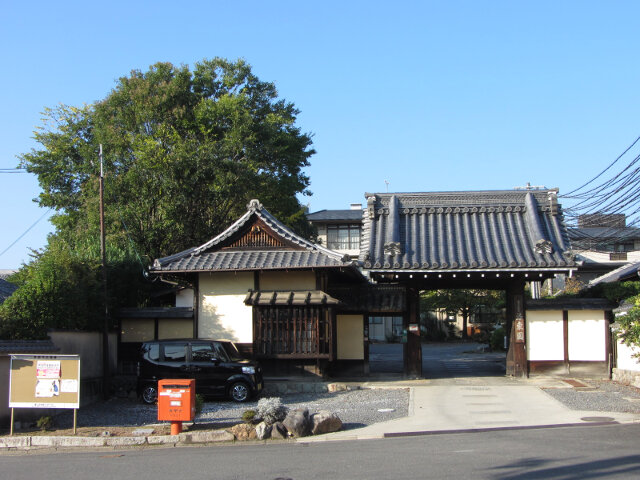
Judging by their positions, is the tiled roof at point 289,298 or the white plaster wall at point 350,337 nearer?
the tiled roof at point 289,298

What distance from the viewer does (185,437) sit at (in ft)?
40.1

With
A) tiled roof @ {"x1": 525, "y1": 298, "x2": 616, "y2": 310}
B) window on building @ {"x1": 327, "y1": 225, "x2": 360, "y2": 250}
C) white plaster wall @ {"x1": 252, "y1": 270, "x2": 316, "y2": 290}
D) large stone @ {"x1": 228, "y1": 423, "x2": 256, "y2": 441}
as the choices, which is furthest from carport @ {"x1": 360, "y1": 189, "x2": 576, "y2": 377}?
window on building @ {"x1": 327, "y1": 225, "x2": 360, "y2": 250}

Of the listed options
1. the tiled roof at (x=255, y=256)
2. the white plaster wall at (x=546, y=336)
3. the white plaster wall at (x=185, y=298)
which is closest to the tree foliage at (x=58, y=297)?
the tiled roof at (x=255, y=256)

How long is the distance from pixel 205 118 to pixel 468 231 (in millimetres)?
15272

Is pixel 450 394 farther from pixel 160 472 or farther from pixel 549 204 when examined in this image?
pixel 160 472

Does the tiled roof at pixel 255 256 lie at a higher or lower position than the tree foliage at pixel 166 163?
lower

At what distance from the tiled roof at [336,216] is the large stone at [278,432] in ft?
126

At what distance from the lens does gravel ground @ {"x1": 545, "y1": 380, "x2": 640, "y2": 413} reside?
14.8 m

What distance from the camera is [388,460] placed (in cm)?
981

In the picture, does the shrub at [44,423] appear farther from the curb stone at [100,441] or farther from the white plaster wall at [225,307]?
the white plaster wall at [225,307]

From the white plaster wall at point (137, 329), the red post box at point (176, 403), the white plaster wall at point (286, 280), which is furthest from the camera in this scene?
the white plaster wall at point (137, 329)

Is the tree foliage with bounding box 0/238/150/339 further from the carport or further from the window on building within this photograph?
the window on building

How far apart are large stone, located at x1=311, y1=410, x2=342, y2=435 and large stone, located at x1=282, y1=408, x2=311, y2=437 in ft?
0.35

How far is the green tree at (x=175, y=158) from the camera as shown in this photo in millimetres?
28062
